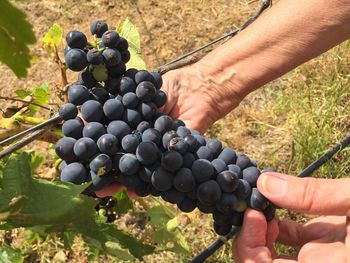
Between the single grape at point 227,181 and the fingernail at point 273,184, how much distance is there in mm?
71

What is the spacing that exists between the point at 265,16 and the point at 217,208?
2.35 ft

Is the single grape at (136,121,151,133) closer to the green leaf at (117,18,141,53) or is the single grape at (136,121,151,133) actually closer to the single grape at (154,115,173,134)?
the single grape at (154,115,173,134)

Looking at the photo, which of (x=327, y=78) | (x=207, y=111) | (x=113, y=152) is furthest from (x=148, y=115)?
(x=327, y=78)

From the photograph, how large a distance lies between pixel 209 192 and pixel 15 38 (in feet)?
1.99

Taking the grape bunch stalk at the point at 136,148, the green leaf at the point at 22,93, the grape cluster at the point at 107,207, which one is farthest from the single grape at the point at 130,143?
the grape cluster at the point at 107,207

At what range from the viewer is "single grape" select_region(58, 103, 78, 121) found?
1.09 metres

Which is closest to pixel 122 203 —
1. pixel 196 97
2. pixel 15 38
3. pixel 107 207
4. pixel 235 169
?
pixel 107 207

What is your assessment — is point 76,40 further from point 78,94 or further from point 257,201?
point 257,201

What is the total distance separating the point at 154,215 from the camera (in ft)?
5.22

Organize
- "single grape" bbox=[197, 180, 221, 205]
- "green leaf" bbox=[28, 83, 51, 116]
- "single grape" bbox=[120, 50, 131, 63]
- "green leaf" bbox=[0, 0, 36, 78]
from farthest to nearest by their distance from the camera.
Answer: "green leaf" bbox=[28, 83, 51, 116] < "single grape" bbox=[120, 50, 131, 63] < "single grape" bbox=[197, 180, 221, 205] < "green leaf" bbox=[0, 0, 36, 78]

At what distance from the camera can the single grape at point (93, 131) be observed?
3.45 feet

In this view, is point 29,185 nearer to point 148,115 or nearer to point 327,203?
point 148,115

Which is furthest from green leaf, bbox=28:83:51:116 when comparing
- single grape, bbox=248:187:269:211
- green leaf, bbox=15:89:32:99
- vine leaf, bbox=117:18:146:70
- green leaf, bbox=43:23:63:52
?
single grape, bbox=248:187:269:211

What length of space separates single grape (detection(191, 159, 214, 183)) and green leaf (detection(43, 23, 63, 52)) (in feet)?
2.03
